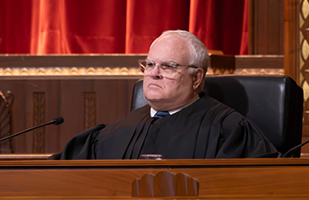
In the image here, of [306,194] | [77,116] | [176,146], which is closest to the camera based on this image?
[306,194]

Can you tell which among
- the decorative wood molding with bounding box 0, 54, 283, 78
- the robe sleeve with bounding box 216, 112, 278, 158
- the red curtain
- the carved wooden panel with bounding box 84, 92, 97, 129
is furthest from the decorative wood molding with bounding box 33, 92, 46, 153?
the robe sleeve with bounding box 216, 112, 278, 158

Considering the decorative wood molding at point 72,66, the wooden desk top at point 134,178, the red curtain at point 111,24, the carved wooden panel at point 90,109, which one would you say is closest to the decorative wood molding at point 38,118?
the decorative wood molding at point 72,66

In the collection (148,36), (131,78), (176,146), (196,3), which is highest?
(196,3)

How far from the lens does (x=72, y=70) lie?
265 centimetres

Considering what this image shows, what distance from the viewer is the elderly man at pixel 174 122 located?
5.14 ft

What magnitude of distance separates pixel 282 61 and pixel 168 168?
2.01m

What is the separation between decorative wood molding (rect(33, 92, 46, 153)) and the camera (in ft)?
8.58

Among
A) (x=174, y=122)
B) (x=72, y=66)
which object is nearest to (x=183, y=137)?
(x=174, y=122)

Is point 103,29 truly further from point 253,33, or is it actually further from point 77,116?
point 253,33

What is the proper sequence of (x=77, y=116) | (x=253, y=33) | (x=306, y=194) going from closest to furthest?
(x=306, y=194)
(x=77, y=116)
(x=253, y=33)

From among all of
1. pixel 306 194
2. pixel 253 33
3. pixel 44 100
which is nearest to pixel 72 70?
pixel 44 100

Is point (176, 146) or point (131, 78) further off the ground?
point (131, 78)

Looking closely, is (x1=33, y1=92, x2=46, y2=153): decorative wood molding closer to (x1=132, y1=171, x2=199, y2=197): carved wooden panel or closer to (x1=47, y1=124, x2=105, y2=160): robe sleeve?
→ (x1=47, y1=124, x2=105, y2=160): robe sleeve

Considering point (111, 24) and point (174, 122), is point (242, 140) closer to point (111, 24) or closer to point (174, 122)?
point (174, 122)
